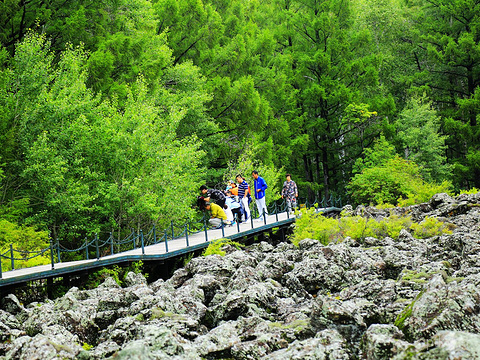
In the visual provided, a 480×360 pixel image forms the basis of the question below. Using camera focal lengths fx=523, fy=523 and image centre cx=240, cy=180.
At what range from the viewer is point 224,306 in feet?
28.8

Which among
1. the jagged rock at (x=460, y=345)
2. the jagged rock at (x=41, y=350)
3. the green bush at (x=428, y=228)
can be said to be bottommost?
the green bush at (x=428, y=228)

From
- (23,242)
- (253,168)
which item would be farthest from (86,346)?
(253,168)

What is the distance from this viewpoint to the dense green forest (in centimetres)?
1773

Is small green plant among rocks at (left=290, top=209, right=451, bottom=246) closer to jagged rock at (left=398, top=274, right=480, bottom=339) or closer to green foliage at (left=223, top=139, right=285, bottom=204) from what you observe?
jagged rock at (left=398, top=274, right=480, bottom=339)

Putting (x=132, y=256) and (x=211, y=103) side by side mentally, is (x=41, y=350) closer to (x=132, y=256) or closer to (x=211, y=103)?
(x=132, y=256)

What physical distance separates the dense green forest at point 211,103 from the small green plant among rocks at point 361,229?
4911 millimetres

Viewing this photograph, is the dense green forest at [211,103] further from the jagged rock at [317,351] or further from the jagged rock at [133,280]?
the jagged rock at [317,351]

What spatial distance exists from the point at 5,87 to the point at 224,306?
13.0m

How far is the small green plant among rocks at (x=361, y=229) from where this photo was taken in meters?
15.7

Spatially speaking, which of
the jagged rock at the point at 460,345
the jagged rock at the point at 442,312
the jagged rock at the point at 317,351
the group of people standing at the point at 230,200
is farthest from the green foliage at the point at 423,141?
the jagged rock at the point at 460,345

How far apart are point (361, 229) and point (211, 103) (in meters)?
15.9

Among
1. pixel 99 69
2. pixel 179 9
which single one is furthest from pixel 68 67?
pixel 179 9

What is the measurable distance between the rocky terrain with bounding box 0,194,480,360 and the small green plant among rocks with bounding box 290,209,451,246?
206cm

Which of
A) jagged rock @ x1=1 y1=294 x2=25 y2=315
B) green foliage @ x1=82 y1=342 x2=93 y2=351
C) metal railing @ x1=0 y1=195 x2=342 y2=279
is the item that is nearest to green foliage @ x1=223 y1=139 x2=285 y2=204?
metal railing @ x1=0 y1=195 x2=342 y2=279
